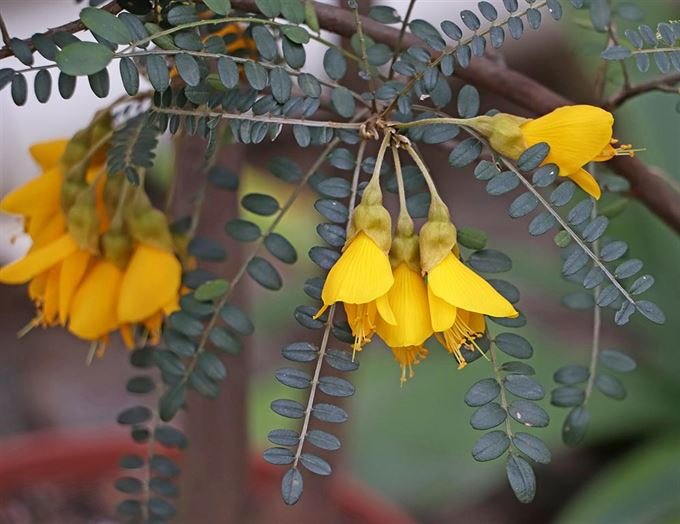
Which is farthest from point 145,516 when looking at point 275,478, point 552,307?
point 552,307

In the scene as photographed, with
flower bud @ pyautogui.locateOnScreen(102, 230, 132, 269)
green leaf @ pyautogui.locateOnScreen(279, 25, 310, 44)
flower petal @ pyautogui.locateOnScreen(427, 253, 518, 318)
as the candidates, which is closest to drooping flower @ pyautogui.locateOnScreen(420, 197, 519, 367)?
flower petal @ pyautogui.locateOnScreen(427, 253, 518, 318)

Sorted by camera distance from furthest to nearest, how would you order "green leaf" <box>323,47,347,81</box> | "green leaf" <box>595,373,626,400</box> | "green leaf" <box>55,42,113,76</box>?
"green leaf" <box>595,373,626,400</box> < "green leaf" <box>323,47,347,81</box> < "green leaf" <box>55,42,113,76</box>

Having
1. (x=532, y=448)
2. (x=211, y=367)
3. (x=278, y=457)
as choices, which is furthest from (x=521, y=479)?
(x=211, y=367)

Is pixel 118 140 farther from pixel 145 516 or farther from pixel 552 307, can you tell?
pixel 552 307

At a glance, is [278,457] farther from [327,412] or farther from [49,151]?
[49,151]

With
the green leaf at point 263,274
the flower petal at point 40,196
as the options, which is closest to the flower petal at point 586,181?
the green leaf at point 263,274

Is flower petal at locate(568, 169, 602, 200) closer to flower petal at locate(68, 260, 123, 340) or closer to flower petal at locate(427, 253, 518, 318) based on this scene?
flower petal at locate(427, 253, 518, 318)
